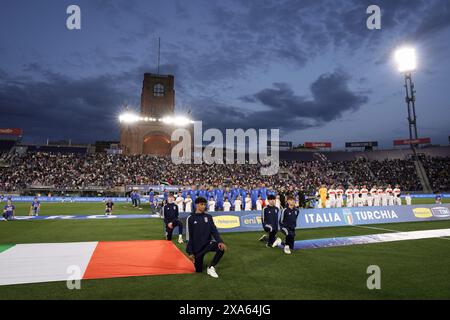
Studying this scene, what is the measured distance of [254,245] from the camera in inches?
413

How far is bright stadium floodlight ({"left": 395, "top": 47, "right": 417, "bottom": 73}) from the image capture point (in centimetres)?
3653

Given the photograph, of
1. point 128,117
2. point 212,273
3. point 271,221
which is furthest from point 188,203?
point 128,117

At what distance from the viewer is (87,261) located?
7957 mm

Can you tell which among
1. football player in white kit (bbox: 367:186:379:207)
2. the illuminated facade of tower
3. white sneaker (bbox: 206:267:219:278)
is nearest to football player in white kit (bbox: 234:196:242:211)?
football player in white kit (bbox: 367:186:379:207)

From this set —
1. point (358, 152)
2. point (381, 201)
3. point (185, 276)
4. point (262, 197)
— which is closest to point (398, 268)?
point (185, 276)

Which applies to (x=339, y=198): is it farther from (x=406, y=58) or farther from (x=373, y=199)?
(x=406, y=58)

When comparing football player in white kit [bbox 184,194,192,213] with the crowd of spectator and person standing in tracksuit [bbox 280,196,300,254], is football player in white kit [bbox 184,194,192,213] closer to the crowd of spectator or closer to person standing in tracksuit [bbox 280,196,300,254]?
person standing in tracksuit [bbox 280,196,300,254]

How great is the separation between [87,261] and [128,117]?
52.3m

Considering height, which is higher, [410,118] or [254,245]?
[410,118]

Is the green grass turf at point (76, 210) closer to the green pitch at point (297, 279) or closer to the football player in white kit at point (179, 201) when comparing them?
the football player in white kit at point (179, 201)

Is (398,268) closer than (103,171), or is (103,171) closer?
(398,268)

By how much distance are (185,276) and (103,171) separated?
Result: 150 feet
